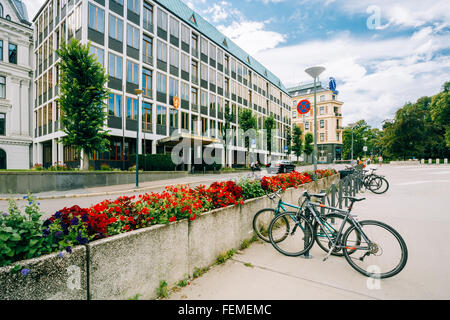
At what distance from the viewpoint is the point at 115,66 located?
69.3ft

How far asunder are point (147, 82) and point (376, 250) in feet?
82.1

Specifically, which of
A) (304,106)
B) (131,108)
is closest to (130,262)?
(304,106)

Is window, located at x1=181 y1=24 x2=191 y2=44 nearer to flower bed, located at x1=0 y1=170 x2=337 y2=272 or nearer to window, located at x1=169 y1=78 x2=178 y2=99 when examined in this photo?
window, located at x1=169 y1=78 x2=178 y2=99

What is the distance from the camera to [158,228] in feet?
8.96

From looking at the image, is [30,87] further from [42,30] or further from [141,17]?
[141,17]

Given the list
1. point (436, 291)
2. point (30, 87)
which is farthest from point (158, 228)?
point (30, 87)

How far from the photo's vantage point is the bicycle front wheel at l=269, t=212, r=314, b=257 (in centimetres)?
412

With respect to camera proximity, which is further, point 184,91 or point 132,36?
point 184,91

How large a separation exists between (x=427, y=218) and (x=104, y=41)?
24.2m

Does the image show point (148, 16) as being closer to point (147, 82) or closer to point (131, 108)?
point (147, 82)

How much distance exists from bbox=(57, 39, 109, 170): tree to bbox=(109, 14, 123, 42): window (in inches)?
338

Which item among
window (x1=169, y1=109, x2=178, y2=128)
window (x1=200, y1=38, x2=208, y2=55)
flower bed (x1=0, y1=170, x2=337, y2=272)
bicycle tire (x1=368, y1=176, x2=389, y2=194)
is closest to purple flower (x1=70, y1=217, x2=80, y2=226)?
flower bed (x1=0, y1=170, x2=337, y2=272)

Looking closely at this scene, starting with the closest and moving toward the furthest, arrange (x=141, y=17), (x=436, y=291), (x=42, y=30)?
(x=436, y=291)
(x=141, y=17)
(x=42, y=30)
